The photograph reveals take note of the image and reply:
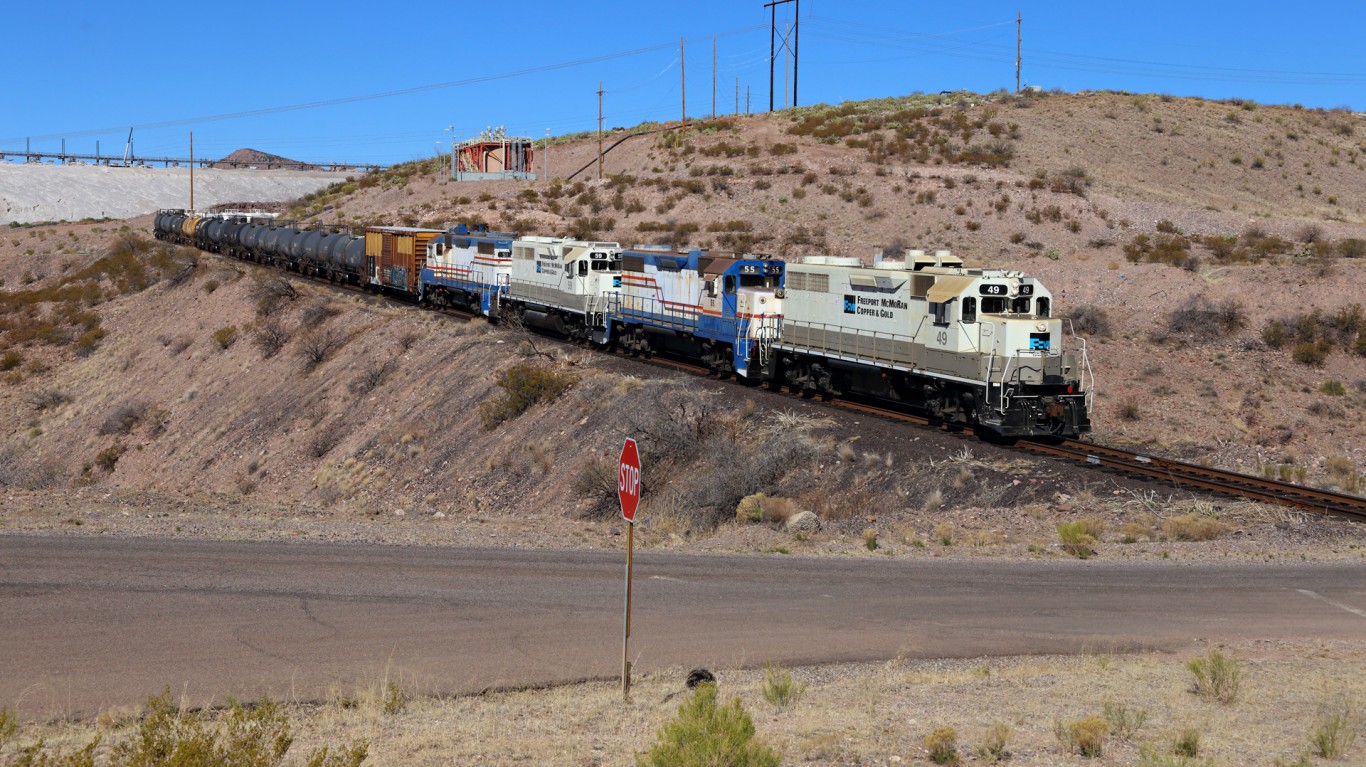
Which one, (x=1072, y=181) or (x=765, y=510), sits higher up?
(x=1072, y=181)

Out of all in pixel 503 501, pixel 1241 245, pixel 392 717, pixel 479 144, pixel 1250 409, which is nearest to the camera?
pixel 392 717

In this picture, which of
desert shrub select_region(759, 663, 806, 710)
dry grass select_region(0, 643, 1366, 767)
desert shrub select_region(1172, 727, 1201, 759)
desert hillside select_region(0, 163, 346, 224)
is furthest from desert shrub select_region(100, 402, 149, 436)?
desert hillside select_region(0, 163, 346, 224)

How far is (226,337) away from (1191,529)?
44.7 meters

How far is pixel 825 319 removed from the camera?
3058 centimetres

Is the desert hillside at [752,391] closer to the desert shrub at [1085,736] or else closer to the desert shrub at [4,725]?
the desert shrub at [1085,736]

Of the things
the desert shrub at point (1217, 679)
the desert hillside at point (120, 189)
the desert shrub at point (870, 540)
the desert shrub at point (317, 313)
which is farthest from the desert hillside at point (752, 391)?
the desert hillside at point (120, 189)

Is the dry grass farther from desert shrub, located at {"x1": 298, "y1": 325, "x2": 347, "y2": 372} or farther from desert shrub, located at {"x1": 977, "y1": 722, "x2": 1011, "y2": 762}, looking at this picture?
desert shrub, located at {"x1": 298, "y1": 325, "x2": 347, "y2": 372}

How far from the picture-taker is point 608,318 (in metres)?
38.9

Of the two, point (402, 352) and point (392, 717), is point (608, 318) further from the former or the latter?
point (392, 717)

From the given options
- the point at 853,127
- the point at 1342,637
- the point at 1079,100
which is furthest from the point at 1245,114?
the point at 1342,637

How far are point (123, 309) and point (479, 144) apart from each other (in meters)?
42.8

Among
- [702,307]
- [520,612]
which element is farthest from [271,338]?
[520,612]

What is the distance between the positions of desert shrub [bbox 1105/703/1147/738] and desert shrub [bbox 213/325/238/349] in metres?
49.3

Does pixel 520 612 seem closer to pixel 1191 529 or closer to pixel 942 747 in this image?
pixel 942 747
